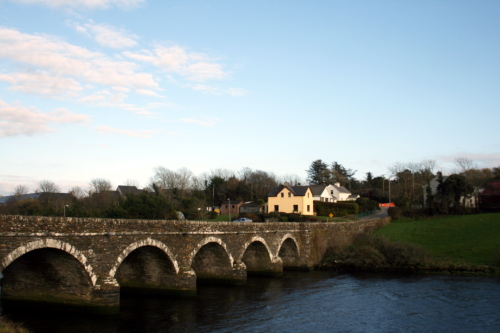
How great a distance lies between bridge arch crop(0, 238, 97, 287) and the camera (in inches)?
545

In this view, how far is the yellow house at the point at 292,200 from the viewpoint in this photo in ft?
201

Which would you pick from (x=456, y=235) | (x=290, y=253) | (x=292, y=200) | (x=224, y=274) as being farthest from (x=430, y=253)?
(x=292, y=200)

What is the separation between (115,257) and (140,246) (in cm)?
168

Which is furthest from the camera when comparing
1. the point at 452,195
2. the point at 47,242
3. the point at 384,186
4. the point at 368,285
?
the point at 384,186

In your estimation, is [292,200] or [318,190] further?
[318,190]

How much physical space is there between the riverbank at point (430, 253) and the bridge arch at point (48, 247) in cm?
2538

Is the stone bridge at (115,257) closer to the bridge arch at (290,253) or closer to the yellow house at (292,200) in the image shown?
the bridge arch at (290,253)

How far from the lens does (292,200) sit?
62094 mm

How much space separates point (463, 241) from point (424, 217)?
46.1 ft

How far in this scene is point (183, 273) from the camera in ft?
74.8

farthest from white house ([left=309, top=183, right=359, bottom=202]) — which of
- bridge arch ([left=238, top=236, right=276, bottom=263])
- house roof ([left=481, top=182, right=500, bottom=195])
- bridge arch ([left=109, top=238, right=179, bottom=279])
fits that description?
bridge arch ([left=109, top=238, right=179, bottom=279])

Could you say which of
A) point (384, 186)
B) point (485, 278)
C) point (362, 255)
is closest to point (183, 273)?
point (362, 255)

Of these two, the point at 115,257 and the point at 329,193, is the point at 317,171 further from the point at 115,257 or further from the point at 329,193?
the point at 115,257

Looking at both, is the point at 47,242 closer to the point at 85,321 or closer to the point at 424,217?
the point at 85,321
